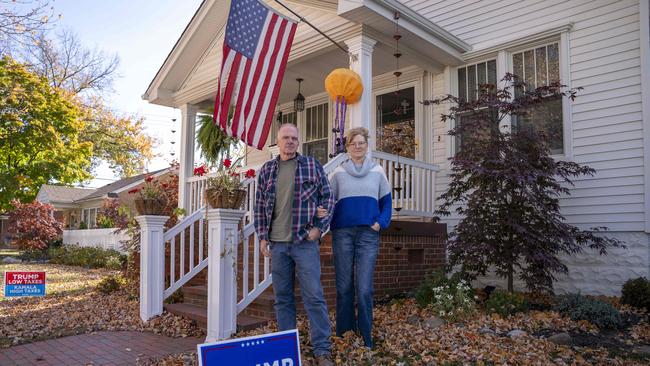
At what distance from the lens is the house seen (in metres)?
6.27

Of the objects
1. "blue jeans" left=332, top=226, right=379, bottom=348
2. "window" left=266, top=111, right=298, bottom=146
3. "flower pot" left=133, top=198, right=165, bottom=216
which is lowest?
"blue jeans" left=332, top=226, right=379, bottom=348

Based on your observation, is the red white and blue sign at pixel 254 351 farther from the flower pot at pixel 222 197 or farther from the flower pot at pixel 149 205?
the flower pot at pixel 149 205

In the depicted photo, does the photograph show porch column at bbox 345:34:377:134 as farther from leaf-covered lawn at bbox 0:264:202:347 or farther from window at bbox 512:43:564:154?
leaf-covered lawn at bbox 0:264:202:347

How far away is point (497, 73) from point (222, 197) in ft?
15.7

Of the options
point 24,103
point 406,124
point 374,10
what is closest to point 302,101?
point 406,124

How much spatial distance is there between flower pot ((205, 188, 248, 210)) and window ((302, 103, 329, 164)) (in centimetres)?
525

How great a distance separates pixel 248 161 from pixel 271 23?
609 cm

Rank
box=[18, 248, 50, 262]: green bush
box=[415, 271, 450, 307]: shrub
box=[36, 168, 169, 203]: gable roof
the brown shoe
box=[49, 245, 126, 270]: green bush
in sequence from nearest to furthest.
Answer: the brown shoe
box=[415, 271, 450, 307]: shrub
box=[49, 245, 126, 270]: green bush
box=[18, 248, 50, 262]: green bush
box=[36, 168, 169, 203]: gable roof

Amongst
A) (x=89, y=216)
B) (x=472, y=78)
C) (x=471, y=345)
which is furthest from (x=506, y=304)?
(x=89, y=216)

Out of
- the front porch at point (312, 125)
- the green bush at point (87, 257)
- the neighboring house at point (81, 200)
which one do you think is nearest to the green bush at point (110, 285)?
the front porch at point (312, 125)

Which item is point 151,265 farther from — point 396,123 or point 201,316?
point 396,123

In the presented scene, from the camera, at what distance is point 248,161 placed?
38.4 feet

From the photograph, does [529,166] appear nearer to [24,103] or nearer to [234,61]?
[234,61]

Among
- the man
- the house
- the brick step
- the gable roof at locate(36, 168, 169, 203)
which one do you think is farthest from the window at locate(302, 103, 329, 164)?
the gable roof at locate(36, 168, 169, 203)
